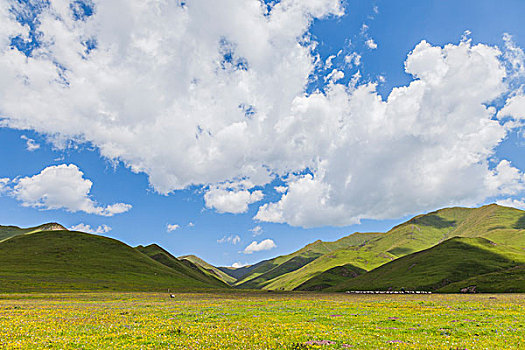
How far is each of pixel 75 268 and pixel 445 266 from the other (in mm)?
201942

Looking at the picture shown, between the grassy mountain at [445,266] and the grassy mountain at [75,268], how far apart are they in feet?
378

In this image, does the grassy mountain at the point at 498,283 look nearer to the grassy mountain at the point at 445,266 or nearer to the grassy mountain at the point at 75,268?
the grassy mountain at the point at 445,266

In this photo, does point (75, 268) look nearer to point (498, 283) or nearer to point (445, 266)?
point (498, 283)

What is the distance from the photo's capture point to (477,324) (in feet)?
76.3

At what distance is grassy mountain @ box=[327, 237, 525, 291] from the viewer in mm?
134125

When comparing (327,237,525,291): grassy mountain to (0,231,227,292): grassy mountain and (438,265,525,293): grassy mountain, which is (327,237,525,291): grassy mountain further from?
(0,231,227,292): grassy mountain

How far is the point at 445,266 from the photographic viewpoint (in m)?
150

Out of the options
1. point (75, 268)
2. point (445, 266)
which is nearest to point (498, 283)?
point (445, 266)

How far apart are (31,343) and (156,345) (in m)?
7.91

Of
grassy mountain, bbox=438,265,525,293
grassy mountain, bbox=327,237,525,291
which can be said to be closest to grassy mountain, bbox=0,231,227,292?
grassy mountain, bbox=327,237,525,291

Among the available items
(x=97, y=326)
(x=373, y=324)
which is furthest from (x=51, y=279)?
(x=373, y=324)

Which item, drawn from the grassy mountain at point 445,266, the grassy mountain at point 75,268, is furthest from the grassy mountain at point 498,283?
the grassy mountain at point 75,268

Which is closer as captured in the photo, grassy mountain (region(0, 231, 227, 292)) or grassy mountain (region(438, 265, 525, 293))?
grassy mountain (region(438, 265, 525, 293))

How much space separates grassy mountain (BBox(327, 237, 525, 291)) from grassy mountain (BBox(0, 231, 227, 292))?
115 m
